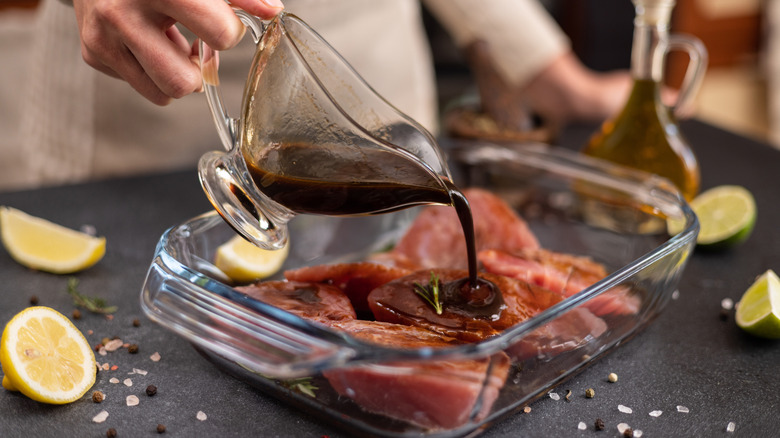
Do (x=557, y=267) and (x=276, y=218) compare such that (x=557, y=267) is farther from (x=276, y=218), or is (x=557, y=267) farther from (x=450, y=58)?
(x=450, y=58)

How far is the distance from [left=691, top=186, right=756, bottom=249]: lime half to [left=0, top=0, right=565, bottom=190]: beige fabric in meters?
0.93

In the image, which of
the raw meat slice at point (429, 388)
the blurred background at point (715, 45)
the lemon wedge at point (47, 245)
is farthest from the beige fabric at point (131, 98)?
the blurred background at point (715, 45)

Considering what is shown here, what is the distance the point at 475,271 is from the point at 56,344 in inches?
23.3

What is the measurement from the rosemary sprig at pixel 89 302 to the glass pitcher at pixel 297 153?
1.12 ft

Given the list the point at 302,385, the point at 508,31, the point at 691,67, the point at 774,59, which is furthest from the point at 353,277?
the point at 774,59

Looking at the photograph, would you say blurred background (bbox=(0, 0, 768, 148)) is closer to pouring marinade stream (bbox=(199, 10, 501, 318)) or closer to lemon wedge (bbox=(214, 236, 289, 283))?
lemon wedge (bbox=(214, 236, 289, 283))

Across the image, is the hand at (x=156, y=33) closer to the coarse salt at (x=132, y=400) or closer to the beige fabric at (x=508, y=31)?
the coarse salt at (x=132, y=400)

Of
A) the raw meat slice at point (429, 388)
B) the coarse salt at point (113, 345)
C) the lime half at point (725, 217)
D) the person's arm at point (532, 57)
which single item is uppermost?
the raw meat slice at point (429, 388)

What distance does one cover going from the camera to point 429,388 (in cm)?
81

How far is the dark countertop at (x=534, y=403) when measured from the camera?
0.94 meters

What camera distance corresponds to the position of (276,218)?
42.6 inches

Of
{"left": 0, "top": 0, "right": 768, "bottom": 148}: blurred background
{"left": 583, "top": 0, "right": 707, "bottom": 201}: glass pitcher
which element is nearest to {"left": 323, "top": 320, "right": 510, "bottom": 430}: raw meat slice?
{"left": 583, "top": 0, "right": 707, "bottom": 201}: glass pitcher

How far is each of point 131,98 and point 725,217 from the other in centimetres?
145

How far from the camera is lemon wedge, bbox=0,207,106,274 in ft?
4.40
